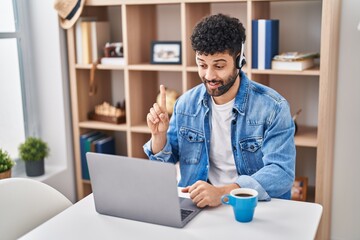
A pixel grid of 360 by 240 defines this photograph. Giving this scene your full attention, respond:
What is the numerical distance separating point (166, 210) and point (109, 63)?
6.03ft

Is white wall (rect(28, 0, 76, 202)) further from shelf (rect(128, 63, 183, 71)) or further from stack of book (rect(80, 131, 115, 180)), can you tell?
shelf (rect(128, 63, 183, 71))

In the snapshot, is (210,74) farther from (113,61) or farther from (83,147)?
(83,147)

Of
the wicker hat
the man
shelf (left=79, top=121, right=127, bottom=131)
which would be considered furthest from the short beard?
the wicker hat

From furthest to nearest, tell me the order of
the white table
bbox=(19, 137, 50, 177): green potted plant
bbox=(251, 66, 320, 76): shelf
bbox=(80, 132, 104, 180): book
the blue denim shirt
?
1. bbox=(80, 132, 104, 180): book
2. bbox=(19, 137, 50, 177): green potted plant
3. bbox=(251, 66, 320, 76): shelf
4. the blue denim shirt
5. the white table

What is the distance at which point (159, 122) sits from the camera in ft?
6.08

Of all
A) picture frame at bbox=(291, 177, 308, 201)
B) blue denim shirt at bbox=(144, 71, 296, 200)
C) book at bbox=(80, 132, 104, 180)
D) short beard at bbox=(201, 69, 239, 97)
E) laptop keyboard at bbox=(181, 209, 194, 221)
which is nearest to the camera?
laptop keyboard at bbox=(181, 209, 194, 221)

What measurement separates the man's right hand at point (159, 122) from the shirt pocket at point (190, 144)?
0.12 meters

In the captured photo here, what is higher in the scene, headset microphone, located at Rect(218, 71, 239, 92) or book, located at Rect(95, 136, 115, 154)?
headset microphone, located at Rect(218, 71, 239, 92)

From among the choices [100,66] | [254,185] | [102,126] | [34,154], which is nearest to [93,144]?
[102,126]

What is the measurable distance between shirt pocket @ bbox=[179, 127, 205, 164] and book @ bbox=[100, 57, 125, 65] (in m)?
1.20

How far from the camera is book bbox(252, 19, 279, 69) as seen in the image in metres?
2.66

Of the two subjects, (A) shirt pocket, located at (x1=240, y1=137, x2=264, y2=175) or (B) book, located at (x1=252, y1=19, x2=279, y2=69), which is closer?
(A) shirt pocket, located at (x1=240, y1=137, x2=264, y2=175)

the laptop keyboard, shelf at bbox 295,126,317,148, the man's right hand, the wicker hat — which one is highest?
the wicker hat

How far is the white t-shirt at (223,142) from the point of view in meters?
1.99
